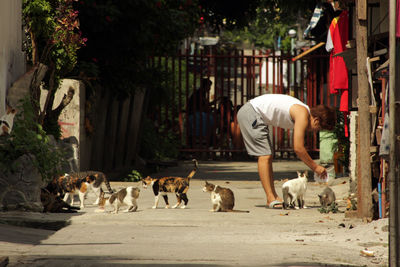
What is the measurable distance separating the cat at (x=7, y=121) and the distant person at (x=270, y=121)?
2.84m

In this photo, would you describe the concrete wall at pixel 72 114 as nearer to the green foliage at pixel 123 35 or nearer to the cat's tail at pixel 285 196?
the green foliage at pixel 123 35

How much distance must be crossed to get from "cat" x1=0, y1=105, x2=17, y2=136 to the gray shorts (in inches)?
112

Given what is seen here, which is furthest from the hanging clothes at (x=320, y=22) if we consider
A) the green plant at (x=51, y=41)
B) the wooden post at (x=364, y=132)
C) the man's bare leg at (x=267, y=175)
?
the wooden post at (x=364, y=132)

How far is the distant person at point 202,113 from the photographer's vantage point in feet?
70.1

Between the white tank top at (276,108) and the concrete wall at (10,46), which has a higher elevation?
the concrete wall at (10,46)

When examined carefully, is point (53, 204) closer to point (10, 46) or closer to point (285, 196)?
point (10, 46)

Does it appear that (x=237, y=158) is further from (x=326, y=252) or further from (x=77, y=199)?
(x=326, y=252)

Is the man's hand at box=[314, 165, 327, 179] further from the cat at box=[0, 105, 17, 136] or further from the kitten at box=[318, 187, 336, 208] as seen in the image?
the cat at box=[0, 105, 17, 136]

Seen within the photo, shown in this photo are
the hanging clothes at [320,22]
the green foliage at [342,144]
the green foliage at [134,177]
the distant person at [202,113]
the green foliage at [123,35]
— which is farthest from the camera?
the distant person at [202,113]

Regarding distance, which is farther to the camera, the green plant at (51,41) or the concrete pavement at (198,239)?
the green plant at (51,41)

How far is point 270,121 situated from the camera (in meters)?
10.8

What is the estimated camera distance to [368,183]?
9211mm

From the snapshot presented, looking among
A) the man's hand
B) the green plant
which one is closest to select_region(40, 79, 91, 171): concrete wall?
the green plant

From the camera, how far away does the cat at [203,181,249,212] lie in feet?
32.9
